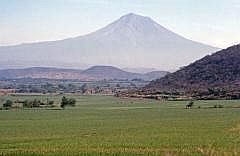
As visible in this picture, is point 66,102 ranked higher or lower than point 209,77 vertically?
lower

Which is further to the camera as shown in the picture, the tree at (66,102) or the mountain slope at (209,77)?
the mountain slope at (209,77)

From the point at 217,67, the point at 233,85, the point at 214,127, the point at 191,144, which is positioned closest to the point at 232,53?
the point at 217,67

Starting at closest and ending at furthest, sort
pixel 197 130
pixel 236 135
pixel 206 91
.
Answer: pixel 236 135 → pixel 197 130 → pixel 206 91

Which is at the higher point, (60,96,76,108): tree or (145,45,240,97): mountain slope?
(145,45,240,97): mountain slope

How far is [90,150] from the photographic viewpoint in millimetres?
31906

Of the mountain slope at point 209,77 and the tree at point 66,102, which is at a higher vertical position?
the mountain slope at point 209,77

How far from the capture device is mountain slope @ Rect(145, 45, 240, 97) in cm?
13238

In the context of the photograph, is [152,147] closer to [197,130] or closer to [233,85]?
[197,130]

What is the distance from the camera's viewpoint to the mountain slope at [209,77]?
132375 millimetres

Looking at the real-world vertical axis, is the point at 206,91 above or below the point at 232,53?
below

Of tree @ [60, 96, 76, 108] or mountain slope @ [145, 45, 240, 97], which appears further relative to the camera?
mountain slope @ [145, 45, 240, 97]

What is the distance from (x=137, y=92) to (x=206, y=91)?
22.2 m

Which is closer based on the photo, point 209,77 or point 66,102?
point 66,102

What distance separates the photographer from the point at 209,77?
5748 inches
